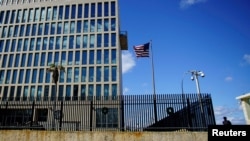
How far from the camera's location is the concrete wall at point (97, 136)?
10.0 metres

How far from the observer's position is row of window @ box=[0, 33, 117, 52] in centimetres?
4853

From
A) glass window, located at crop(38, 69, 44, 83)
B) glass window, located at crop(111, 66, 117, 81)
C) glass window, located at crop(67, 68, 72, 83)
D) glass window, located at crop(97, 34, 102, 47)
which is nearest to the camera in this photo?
glass window, located at crop(111, 66, 117, 81)

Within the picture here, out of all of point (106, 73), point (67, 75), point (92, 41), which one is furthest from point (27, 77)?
point (106, 73)

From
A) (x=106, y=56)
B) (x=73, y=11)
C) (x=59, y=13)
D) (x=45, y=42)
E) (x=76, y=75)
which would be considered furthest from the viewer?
(x=59, y=13)

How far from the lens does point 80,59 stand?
4744cm

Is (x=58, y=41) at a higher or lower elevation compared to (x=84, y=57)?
higher

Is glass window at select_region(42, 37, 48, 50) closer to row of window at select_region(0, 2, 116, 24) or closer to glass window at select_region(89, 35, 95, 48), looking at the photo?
row of window at select_region(0, 2, 116, 24)

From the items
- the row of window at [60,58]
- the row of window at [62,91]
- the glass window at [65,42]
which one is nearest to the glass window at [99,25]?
the row of window at [60,58]

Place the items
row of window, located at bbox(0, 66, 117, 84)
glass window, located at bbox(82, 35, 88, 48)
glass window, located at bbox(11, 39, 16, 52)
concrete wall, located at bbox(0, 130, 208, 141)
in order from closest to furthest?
concrete wall, located at bbox(0, 130, 208, 141), row of window, located at bbox(0, 66, 117, 84), glass window, located at bbox(82, 35, 88, 48), glass window, located at bbox(11, 39, 16, 52)

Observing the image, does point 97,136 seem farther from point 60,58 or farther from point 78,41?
point 78,41

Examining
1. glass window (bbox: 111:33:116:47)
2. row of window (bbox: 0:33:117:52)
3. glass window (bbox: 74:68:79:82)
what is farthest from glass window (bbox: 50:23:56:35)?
glass window (bbox: 111:33:116:47)

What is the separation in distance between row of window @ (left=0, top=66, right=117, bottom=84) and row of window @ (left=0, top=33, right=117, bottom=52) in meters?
5.47

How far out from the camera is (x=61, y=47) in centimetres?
4941

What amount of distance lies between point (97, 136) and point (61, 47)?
4194 cm
